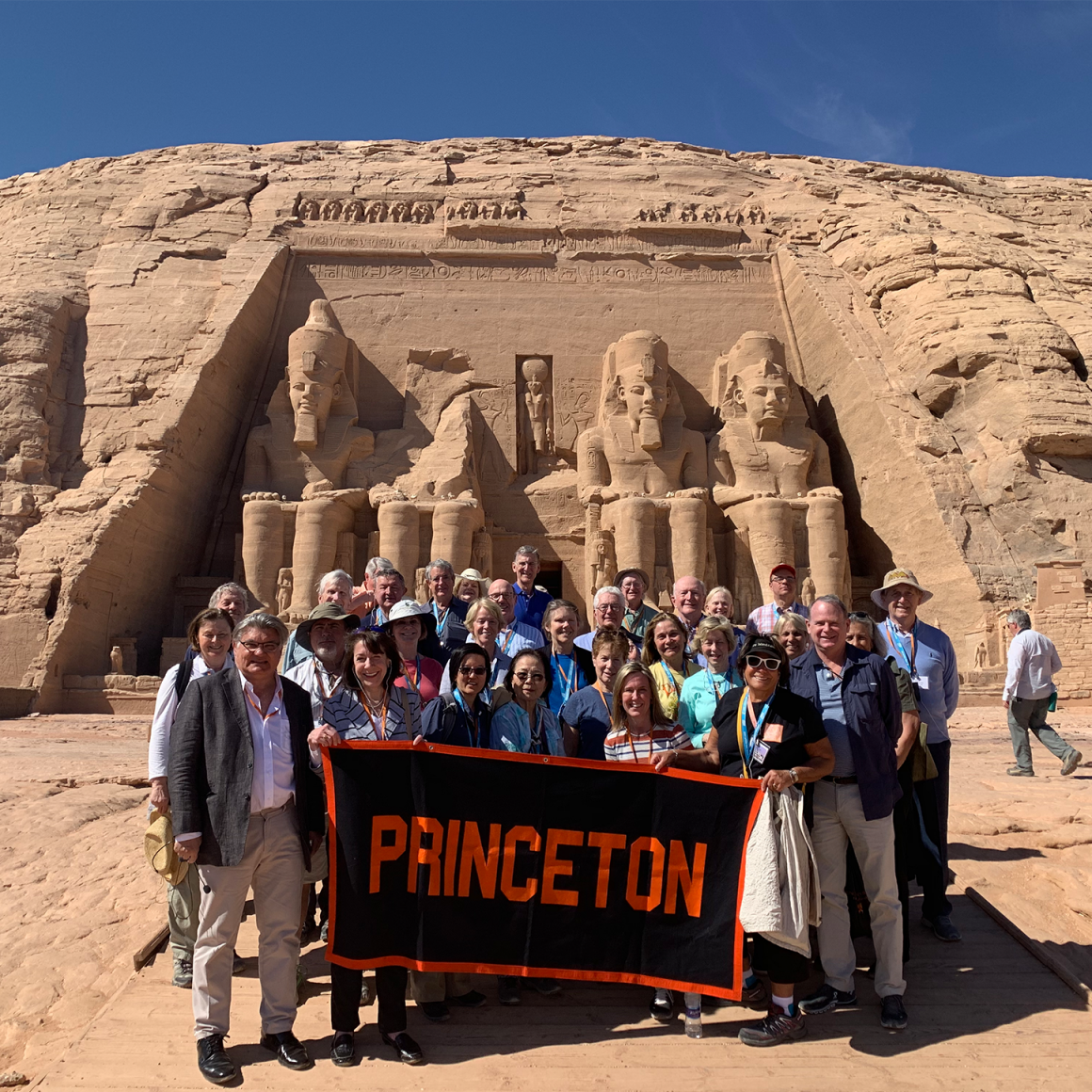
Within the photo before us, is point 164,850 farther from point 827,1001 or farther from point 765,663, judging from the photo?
point 827,1001

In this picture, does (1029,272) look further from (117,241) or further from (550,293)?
(117,241)

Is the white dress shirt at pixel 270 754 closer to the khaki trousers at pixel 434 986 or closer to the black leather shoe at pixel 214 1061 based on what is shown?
the black leather shoe at pixel 214 1061

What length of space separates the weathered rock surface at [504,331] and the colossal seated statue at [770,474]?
608 millimetres

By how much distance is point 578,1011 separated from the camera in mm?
3221

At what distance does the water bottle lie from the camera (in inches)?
119

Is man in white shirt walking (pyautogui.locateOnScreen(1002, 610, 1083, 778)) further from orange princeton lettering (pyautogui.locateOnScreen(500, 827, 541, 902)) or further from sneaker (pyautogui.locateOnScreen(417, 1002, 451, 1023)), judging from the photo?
sneaker (pyautogui.locateOnScreen(417, 1002, 451, 1023))

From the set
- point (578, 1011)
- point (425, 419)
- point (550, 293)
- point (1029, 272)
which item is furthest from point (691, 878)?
point (1029, 272)

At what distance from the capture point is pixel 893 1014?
309 cm

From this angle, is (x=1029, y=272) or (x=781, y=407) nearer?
(x=781, y=407)

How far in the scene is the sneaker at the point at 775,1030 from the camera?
2.97 meters

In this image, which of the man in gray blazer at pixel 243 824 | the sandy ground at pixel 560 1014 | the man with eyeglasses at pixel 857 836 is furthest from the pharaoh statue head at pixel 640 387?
the man in gray blazer at pixel 243 824

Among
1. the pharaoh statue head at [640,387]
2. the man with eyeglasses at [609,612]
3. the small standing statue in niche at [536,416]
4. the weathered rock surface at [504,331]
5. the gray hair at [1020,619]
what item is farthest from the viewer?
the small standing statue in niche at [536,416]

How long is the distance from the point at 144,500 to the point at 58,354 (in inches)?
129

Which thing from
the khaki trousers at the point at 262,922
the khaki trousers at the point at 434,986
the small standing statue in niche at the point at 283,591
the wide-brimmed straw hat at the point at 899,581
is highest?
the small standing statue in niche at the point at 283,591
